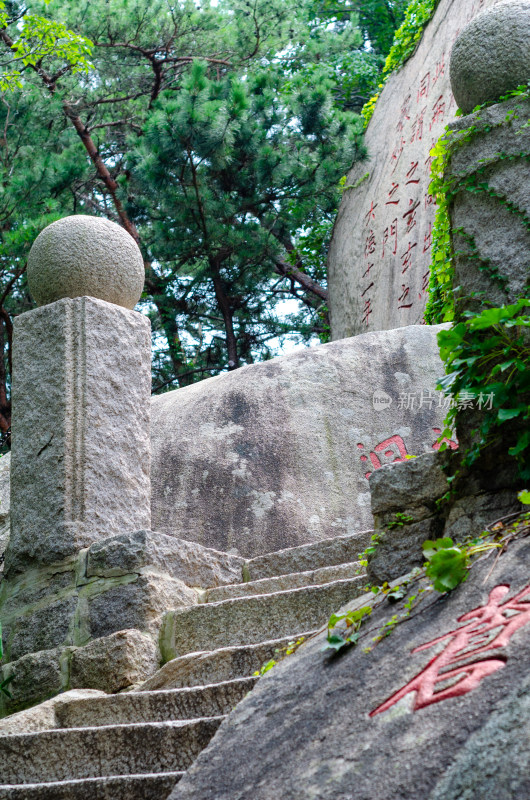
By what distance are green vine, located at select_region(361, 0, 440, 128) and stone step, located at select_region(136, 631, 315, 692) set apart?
7.34m

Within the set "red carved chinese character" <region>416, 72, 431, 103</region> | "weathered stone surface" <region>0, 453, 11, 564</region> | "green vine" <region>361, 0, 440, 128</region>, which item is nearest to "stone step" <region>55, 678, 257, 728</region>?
"weathered stone surface" <region>0, 453, 11, 564</region>

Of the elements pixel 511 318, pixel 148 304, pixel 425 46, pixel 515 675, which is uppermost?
pixel 425 46

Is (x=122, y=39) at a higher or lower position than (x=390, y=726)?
higher

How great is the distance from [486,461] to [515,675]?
3.90 feet

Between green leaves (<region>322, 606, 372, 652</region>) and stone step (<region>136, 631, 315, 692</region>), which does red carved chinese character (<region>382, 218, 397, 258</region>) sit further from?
green leaves (<region>322, 606, 372, 652</region>)

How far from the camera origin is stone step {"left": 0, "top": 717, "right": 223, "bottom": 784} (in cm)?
247

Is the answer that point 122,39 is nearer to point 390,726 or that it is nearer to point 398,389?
A: point 398,389

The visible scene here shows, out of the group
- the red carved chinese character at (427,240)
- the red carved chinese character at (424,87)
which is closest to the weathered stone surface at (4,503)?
the red carved chinese character at (427,240)

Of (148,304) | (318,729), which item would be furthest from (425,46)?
(318,729)

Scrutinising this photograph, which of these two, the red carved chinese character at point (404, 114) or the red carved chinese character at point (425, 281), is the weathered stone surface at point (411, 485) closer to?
the red carved chinese character at point (425, 281)

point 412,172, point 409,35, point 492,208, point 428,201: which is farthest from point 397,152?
point 492,208

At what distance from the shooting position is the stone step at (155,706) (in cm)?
274

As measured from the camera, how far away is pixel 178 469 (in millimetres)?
5625

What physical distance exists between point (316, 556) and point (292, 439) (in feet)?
6.05
